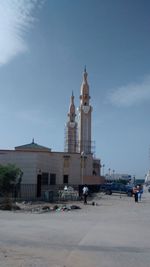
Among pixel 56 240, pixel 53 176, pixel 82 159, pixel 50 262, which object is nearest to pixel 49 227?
pixel 56 240

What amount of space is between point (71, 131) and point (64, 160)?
2538 cm

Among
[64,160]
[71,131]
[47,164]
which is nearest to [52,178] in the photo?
[47,164]

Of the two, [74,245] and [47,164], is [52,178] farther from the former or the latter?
[74,245]

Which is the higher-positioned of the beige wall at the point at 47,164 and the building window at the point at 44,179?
the beige wall at the point at 47,164

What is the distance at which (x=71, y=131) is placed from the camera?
85.6 meters

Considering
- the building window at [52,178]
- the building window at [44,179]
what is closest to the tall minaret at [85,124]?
the building window at [52,178]

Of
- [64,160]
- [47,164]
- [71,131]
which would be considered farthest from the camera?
[71,131]

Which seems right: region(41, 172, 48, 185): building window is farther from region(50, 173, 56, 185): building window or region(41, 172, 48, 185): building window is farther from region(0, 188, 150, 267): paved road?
region(0, 188, 150, 267): paved road

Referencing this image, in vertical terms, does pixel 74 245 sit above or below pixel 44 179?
below

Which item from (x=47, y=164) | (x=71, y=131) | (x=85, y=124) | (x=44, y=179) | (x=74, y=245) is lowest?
(x=74, y=245)

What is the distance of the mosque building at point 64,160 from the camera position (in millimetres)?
46562

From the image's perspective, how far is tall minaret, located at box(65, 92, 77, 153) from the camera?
80.8 meters

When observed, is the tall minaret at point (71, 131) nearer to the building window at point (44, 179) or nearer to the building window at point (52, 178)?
the building window at point (52, 178)

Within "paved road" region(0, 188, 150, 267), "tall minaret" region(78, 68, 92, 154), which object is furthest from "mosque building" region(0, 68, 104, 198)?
"paved road" region(0, 188, 150, 267)
